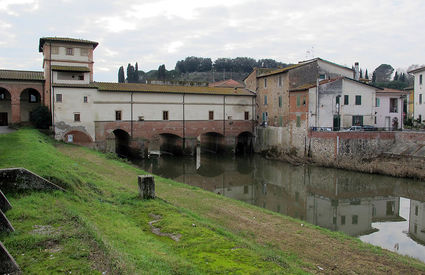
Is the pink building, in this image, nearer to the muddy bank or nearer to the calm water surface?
the muddy bank

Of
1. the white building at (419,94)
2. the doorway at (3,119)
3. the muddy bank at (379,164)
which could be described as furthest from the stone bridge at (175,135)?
the white building at (419,94)

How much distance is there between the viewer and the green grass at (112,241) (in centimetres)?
539

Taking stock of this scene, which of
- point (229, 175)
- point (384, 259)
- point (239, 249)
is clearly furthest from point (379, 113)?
point (239, 249)

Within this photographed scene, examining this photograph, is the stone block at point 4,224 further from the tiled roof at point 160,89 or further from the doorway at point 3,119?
the doorway at point 3,119

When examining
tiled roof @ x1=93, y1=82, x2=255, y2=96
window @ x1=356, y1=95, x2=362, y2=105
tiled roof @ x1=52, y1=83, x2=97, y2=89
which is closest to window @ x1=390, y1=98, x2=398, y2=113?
window @ x1=356, y1=95, x2=362, y2=105

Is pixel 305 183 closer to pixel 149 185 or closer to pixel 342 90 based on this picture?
pixel 342 90

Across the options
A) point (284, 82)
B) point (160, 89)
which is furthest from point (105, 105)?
point (284, 82)

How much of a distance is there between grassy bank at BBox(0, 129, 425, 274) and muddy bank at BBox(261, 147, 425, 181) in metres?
14.7

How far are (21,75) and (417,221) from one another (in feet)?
116

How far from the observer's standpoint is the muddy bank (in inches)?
895

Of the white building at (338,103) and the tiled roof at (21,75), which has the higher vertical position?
the tiled roof at (21,75)

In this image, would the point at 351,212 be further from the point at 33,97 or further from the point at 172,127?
the point at 33,97

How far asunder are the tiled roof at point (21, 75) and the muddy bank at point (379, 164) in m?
26.2

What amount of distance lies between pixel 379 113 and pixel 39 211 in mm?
33372
